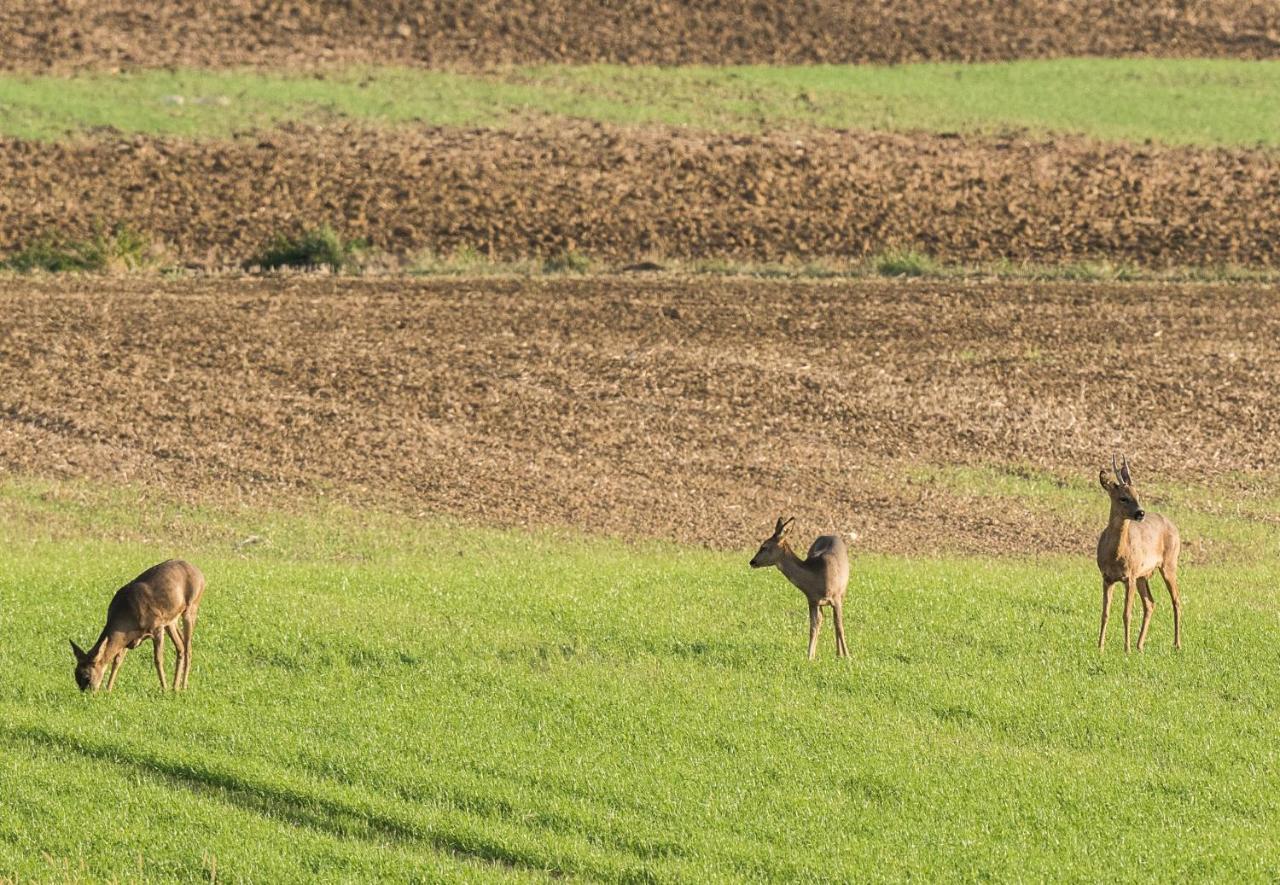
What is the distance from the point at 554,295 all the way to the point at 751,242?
6956 millimetres

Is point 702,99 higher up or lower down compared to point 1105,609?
higher up

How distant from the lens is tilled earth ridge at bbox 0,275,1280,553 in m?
24.7

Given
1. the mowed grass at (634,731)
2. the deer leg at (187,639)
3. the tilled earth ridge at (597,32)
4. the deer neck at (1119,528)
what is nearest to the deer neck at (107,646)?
the mowed grass at (634,731)

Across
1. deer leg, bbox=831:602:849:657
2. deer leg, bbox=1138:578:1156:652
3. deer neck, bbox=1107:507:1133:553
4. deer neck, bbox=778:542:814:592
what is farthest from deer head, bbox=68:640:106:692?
deer leg, bbox=1138:578:1156:652

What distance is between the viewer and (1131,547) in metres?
15.4

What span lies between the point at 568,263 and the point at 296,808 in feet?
89.3

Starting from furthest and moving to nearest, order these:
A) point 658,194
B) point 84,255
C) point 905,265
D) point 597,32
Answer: point 597,32, point 658,194, point 905,265, point 84,255

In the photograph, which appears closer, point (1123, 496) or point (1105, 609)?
point (1123, 496)

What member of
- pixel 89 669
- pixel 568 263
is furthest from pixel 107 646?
pixel 568 263

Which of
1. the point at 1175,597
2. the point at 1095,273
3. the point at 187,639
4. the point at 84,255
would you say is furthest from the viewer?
the point at 1095,273

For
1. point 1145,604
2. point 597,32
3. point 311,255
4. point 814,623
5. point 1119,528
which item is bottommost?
point 814,623

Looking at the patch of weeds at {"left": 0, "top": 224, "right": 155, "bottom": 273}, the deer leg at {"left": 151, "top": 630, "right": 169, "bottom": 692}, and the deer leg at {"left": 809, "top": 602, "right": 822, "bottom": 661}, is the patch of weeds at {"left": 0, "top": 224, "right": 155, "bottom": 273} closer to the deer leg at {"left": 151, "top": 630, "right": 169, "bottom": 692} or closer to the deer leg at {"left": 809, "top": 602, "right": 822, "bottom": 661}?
the deer leg at {"left": 151, "top": 630, "right": 169, "bottom": 692}

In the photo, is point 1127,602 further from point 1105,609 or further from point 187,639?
point 187,639

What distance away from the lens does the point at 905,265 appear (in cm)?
3938
